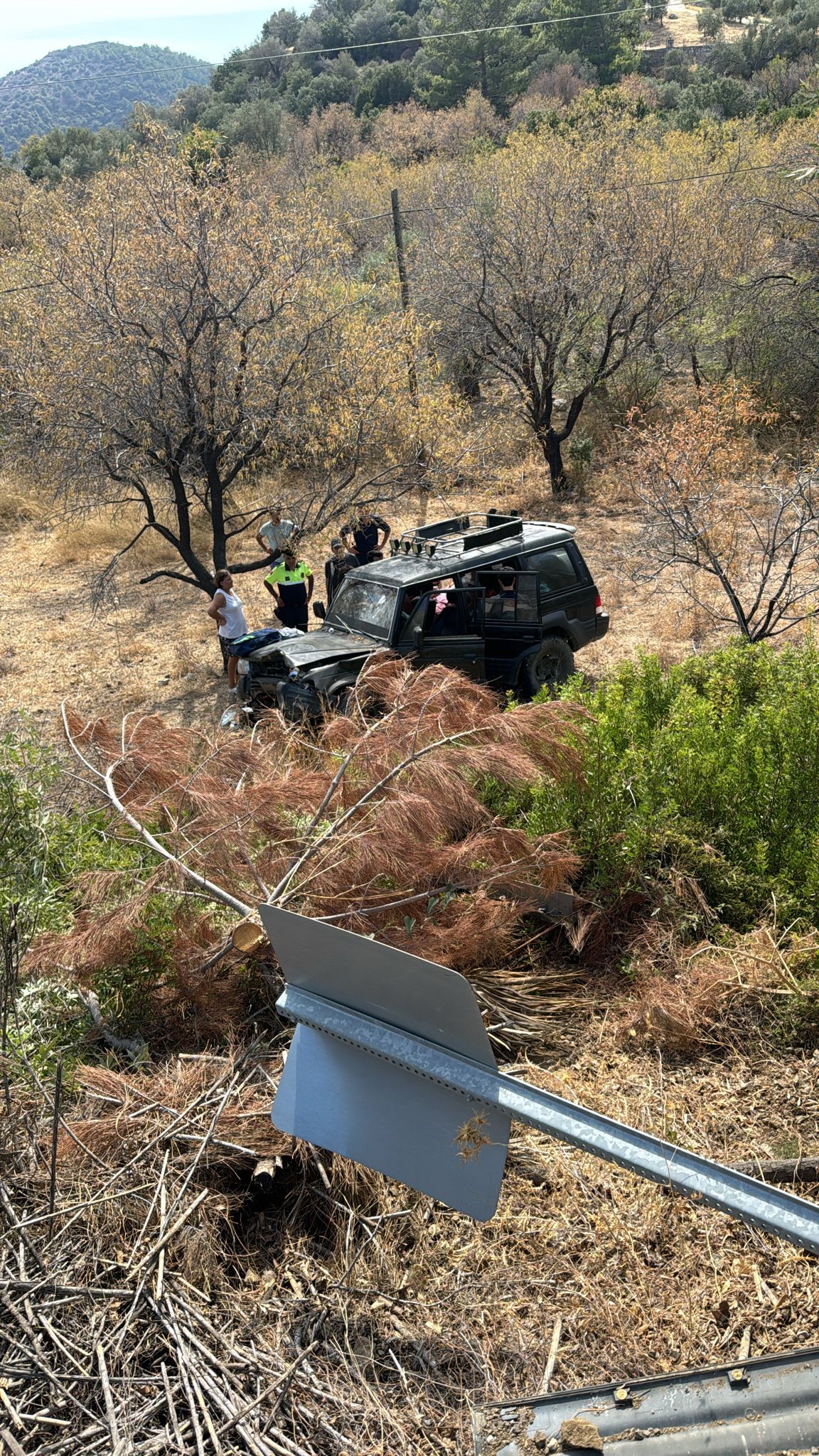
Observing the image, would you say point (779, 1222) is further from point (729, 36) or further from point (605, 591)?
point (729, 36)

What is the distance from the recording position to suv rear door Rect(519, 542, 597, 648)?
955 cm

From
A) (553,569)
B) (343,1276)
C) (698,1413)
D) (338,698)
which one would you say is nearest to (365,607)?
(338,698)

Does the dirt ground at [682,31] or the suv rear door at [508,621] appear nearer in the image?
the suv rear door at [508,621]

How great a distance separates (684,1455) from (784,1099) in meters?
2.38

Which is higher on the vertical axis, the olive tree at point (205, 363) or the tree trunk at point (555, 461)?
the olive tree at point (205, 363)

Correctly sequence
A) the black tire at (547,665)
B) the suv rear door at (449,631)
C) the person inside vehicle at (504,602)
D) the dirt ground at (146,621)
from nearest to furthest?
the suv rear door at (449,631), the person inside vehicle at (504,602), the black tire at (547,665), the dirt ground at (146,621)

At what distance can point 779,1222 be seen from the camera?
2.25 m

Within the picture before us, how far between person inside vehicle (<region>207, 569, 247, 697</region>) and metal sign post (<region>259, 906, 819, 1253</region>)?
25.4 ft

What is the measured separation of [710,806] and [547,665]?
4.02 m

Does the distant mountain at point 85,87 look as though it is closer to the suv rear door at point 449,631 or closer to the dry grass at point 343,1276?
the suv rear door at point 449,631

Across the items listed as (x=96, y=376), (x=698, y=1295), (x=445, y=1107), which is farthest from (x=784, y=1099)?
(x=96, y=376)

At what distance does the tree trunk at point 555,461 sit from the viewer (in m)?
17.4

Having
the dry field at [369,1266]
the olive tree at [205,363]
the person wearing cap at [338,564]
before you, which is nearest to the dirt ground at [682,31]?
the olive tree at [205,363]

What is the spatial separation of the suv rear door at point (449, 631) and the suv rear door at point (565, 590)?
0.71 m
